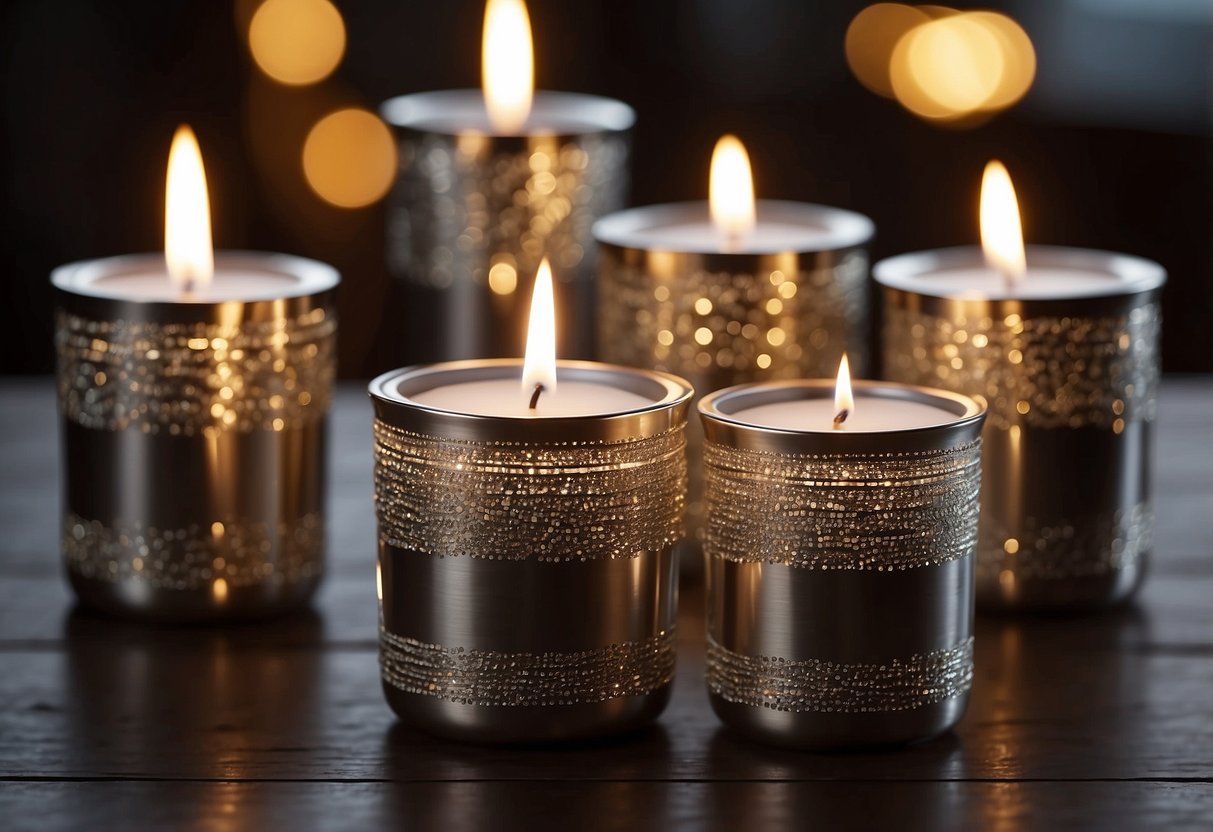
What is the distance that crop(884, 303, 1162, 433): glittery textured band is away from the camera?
0.86 meters

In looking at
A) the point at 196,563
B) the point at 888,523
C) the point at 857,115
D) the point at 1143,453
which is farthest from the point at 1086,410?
the point at 857,115

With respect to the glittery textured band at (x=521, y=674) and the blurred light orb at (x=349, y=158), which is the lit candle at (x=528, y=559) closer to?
the glittery textured band at (x=521, y=674)

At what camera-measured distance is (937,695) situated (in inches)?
27.8

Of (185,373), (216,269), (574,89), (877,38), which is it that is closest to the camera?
(185,373)

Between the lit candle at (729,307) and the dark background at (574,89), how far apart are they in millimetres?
1054

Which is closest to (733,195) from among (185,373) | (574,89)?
(185,373)

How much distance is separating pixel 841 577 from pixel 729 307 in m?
0.25

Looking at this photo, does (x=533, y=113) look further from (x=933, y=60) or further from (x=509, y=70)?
(x=933, y=60)

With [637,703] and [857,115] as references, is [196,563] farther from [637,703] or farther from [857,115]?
[857,115]

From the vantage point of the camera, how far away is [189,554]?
0.85 meters

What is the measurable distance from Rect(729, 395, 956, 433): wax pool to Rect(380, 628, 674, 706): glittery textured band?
0.35 ft

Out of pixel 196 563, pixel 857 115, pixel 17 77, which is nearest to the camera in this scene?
pixel 196 563

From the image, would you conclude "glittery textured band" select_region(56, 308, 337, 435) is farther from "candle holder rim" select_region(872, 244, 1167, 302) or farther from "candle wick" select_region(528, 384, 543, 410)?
"candle holder rim" select_region(872, 244, 1167, 302)

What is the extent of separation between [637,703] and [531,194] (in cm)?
42
